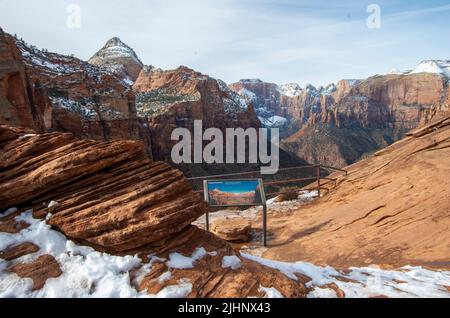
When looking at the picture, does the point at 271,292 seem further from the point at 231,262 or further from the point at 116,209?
the point at 116,209

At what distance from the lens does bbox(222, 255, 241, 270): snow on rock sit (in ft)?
15.7

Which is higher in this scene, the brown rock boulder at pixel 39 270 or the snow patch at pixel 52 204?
the snow patch at pixel 52 204

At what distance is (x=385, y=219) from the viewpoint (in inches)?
368

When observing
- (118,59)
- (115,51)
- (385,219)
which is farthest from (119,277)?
(115,51)

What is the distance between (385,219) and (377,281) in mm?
5021

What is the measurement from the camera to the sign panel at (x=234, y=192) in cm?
966

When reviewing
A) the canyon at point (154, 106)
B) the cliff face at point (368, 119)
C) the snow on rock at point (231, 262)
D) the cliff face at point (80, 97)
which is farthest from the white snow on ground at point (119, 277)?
the cliff face at point (368, 119)

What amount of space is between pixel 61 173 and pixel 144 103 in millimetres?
76181

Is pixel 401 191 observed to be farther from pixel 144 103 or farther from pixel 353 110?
pixel 353 110

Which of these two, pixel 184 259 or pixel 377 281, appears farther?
pixel 377 281

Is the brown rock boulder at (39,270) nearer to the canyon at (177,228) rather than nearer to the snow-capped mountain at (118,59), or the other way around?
the canyon at (177,228)

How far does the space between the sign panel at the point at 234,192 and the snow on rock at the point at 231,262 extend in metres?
4.65
